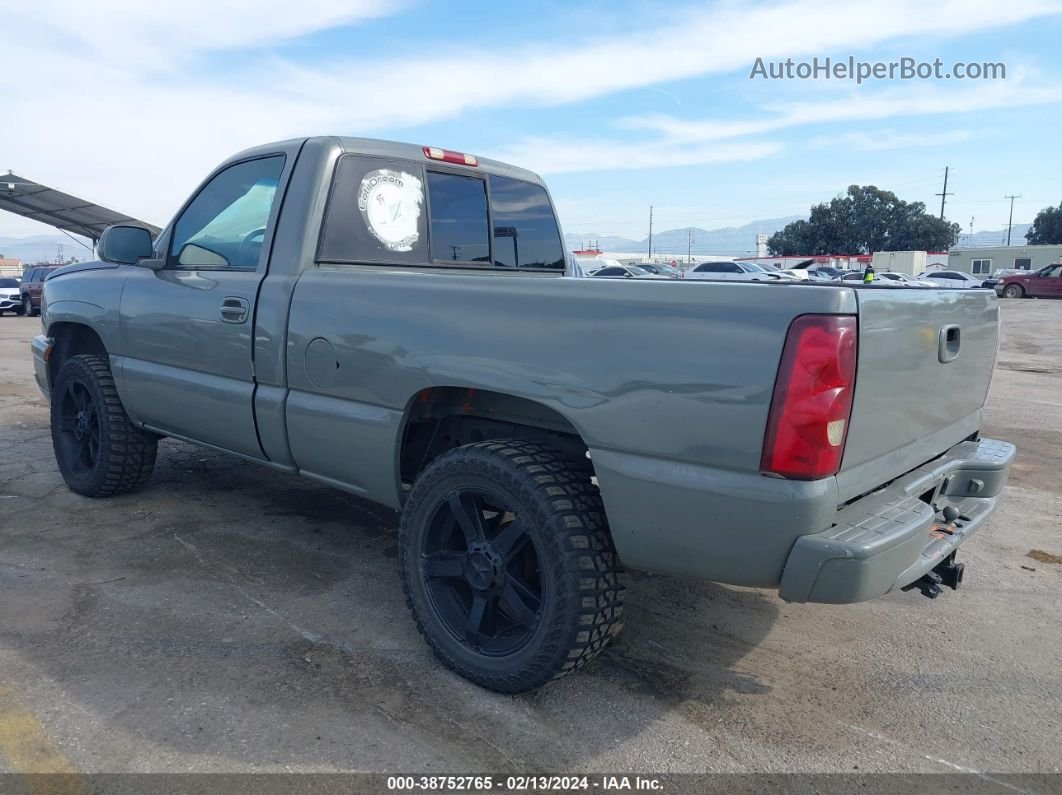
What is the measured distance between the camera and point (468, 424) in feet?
10.6

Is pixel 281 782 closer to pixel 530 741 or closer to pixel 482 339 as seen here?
pixel 530 741

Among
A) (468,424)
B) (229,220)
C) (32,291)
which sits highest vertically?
(229,220)

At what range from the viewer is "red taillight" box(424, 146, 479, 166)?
4012mm

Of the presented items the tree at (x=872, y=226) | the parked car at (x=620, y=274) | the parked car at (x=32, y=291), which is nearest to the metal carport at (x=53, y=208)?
the parked car at (x=32, y=291)

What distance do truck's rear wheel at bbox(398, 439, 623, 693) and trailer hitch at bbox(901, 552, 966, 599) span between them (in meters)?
1.08

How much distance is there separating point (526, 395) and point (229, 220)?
211 centimetres

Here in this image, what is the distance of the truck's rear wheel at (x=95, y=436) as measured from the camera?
4.54m

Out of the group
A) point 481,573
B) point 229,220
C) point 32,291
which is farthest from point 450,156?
point 32,291

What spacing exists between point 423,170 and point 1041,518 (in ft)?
13.5

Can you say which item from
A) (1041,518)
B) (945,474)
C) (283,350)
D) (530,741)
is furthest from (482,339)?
(1041,518)

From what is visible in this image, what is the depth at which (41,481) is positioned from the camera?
5250 millimetres

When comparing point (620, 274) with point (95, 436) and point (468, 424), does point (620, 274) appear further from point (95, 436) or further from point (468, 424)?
point (468, 424)

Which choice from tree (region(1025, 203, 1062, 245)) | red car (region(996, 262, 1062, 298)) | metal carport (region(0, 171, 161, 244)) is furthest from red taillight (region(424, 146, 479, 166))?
tree (region(1025, 203, 1062, 245))

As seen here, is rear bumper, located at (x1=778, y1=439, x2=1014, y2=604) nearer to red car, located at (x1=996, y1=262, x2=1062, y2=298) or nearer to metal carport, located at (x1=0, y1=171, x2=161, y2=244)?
metal carport, located at (x1=0, y1=171, x2=161, y2=244)
